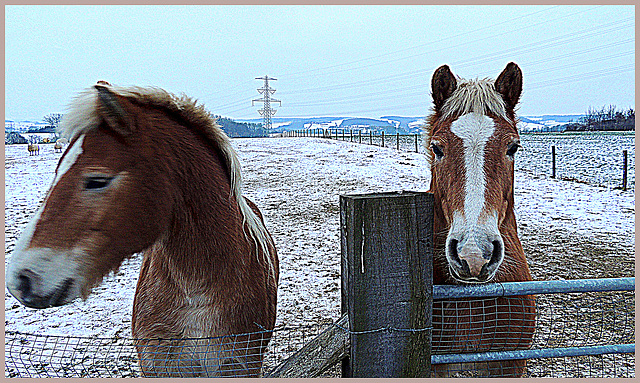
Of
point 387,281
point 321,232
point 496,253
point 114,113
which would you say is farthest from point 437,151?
point 321,232

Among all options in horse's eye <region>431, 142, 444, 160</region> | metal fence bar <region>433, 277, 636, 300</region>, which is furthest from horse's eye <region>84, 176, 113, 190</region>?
horse's eye <region>431, 142, 444, 160</region>

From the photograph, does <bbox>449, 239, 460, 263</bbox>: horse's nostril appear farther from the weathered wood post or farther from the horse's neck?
the horse's neck

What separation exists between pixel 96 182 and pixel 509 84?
2.09 m

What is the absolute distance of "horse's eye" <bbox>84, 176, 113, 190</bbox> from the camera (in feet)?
4.78

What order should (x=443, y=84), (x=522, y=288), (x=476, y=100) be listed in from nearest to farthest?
1. (x=522, y=288)
2. (x=476, y=100)
3. (x=443, y=84)

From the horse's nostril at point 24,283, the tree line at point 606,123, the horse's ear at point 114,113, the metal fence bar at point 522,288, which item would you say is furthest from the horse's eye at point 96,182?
the tree line at point 606,123

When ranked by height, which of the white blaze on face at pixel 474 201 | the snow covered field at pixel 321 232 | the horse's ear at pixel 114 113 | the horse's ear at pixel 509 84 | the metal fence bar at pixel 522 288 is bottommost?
the snow covered field at pixel 321 232

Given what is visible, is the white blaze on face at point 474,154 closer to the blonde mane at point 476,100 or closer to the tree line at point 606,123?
the blonde mane at point 476,100

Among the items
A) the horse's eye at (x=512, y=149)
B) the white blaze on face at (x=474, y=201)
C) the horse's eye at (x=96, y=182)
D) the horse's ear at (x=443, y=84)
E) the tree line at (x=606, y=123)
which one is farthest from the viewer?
the tree line at (x=606, y=123)

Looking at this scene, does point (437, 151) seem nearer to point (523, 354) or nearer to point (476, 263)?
point (476, 263)

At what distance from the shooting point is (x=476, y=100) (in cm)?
195

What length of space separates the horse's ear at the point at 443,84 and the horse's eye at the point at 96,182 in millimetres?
1745

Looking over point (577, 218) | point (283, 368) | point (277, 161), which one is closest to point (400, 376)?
point (283, 368)

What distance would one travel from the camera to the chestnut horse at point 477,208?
5.41ft
